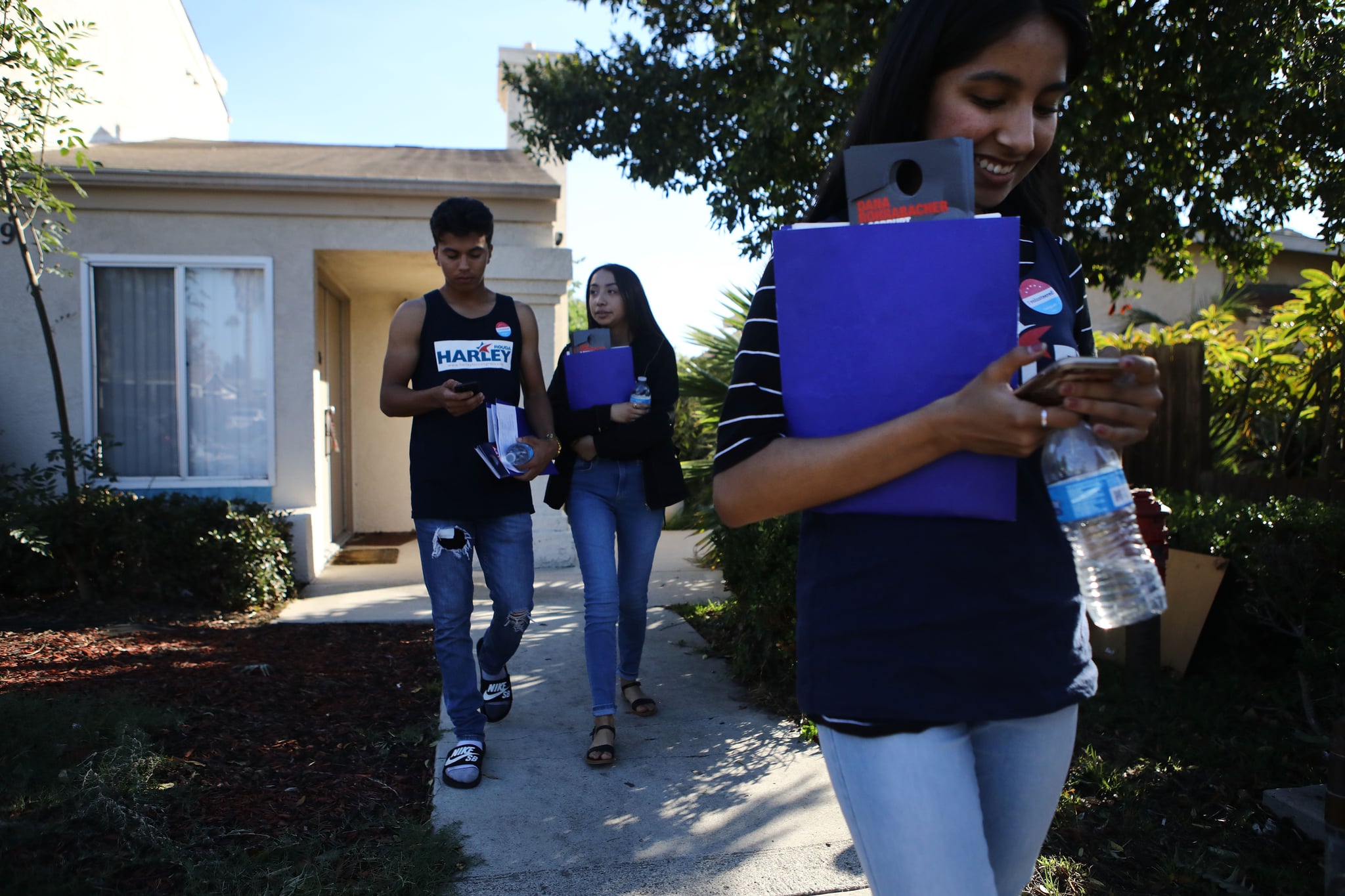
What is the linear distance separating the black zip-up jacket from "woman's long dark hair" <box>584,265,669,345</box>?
0.11 ft

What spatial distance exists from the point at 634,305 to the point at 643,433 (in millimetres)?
672

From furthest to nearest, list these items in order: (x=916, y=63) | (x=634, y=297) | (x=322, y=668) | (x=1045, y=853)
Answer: (x=322, y=668) → (x=634, y=297) → (x=1045, y=853) → (x=916, y=63)

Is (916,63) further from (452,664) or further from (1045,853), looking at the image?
(452,664)

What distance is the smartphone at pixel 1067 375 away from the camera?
113cm

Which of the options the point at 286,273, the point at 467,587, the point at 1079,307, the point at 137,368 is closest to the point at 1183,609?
the point at 467,587

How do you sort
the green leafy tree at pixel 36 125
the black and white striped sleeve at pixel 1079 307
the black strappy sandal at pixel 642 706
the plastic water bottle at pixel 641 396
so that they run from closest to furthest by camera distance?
the black and white striped sleeve at pixel 1079 307 → the plastic water bottle at pixel 641 396 → the black strappy sandal at pixel 642 706 → the green leafy tree at pixel 36 125

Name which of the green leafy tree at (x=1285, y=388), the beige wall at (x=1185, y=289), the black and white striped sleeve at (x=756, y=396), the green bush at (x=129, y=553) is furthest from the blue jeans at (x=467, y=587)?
the beige wall at (x=1185, y=289)

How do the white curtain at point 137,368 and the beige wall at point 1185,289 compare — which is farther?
the beige wall at point 1185,289

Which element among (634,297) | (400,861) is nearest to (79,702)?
(400,861)

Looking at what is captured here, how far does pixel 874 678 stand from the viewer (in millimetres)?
1290

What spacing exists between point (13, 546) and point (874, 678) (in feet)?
25.2

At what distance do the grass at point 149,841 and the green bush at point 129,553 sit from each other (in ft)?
10.8

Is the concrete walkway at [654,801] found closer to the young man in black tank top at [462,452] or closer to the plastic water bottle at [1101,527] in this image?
the young man in black tank top at [462,452]

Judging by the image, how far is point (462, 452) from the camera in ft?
12.5
